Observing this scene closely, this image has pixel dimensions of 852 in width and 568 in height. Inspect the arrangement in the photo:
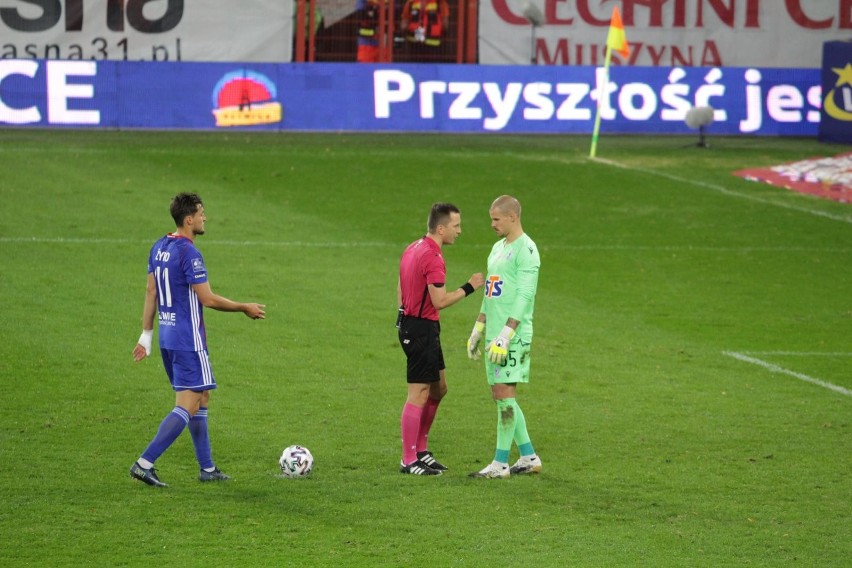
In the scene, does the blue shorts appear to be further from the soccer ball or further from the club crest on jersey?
the club crest on jersey

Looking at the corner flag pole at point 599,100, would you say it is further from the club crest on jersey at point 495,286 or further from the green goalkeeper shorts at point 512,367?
the green goalkeeper shorts at point 512,367

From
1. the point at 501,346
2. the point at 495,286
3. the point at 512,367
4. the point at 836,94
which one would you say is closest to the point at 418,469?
the point at 512,367

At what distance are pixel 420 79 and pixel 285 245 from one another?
34.0 feet

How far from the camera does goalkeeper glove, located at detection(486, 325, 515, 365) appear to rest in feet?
31.0

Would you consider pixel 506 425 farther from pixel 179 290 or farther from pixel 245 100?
pixel 245 100

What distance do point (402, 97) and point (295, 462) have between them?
20738 millimetres

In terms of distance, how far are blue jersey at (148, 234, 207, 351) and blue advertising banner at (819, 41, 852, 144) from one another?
79.6 ft

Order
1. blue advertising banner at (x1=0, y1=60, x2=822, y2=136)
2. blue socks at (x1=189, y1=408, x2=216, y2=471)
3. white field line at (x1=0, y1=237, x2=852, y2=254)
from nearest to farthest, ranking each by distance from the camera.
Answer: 1. blue socks at (x1=189, y1=408, x2=216, y2=471)
2. white field line at (x1=0, y1=237, x2=852, y2=254)
3. blue advertising banner at (x1=0, y1=60, x2=822, y2=136)

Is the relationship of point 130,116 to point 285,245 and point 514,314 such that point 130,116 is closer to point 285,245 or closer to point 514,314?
point 285,245

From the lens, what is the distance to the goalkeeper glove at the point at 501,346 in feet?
31.0

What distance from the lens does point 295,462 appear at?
9.58 metres

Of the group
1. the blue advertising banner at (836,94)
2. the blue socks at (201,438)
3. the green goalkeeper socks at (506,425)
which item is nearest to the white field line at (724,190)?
the blue advertising banner at (836,94)

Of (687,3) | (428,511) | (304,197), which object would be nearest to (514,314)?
(428,511)

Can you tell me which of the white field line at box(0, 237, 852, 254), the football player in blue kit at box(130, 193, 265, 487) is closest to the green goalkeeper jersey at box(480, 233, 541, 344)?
the football player in blue kit at box(130, 193, 265, 487)
